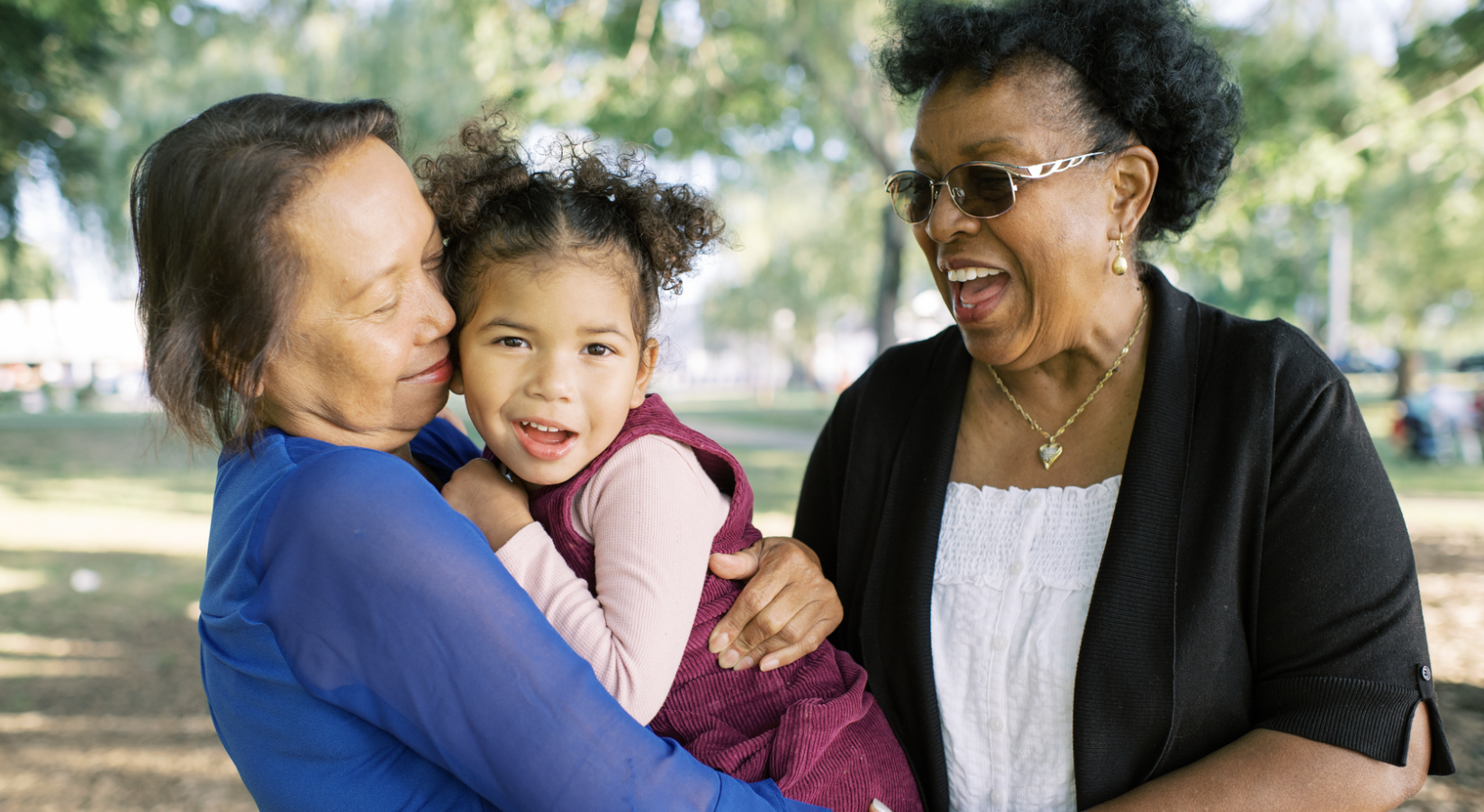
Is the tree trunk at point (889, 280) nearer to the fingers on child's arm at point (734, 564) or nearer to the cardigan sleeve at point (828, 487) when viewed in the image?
the cardigan sleeve at point (828, 487)

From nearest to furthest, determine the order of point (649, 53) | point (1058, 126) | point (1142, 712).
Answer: point (1142, 712) < point (1058, 126) < point (649, 53)

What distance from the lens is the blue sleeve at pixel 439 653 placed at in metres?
1.33

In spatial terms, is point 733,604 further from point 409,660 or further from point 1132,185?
point 1132,185

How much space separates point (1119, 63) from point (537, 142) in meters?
1.29

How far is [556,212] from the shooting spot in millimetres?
1884

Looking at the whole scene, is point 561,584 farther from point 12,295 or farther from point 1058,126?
point 12,295

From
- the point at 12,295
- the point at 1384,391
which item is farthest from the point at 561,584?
the point at 1384,391

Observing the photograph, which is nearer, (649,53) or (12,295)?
(649,53)

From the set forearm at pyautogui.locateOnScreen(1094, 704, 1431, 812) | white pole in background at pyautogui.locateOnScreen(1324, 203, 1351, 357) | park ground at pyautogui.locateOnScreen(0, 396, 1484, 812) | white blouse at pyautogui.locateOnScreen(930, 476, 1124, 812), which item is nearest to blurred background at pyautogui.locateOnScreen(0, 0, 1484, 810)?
park ground at pyautogui.locateOnScreen(0, 396, 1484, 812)

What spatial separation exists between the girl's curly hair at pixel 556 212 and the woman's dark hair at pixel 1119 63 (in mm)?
721

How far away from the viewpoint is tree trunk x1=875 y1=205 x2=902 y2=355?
14055mm

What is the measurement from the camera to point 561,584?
5.41 feet

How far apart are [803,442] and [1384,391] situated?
26.0m

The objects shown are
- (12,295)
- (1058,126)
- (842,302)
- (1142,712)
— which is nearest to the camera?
(1142,712)
